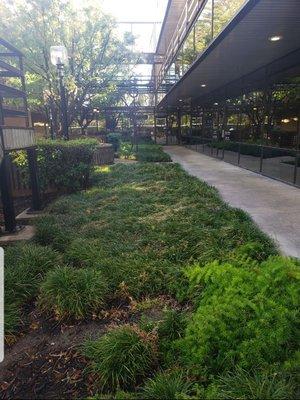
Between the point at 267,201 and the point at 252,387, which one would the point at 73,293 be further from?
the point at 267,201

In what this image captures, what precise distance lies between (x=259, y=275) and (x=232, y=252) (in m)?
1.20

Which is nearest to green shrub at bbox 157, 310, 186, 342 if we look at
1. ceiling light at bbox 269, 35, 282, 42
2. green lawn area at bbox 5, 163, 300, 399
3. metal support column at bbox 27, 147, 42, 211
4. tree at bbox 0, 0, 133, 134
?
green lawn area at bbox 5, 163, 300, 399

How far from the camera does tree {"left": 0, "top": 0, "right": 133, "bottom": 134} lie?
627 inches

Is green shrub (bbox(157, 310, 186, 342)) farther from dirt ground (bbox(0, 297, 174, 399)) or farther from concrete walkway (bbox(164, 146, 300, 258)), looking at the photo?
concrete walkway (bbox(164, 146, 300, 258))

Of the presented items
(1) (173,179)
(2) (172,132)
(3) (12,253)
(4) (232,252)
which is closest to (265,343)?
(4) (232,252)

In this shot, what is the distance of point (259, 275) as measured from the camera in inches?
115

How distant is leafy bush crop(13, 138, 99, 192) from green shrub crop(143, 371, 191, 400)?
7.53m

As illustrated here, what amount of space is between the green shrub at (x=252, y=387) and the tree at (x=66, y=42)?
53.9 feet

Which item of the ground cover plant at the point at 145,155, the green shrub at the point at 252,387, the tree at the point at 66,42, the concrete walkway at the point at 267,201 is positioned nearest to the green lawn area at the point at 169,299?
the green shrub at the point at 252,387

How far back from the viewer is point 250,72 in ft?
40.2

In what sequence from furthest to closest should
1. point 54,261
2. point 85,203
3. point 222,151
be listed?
point 222,151, point 85,203, point 54,261

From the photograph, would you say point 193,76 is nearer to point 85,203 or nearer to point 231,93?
point 231,93

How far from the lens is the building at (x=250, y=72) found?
6.84 metres

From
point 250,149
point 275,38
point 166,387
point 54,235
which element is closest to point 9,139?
point 54,235
